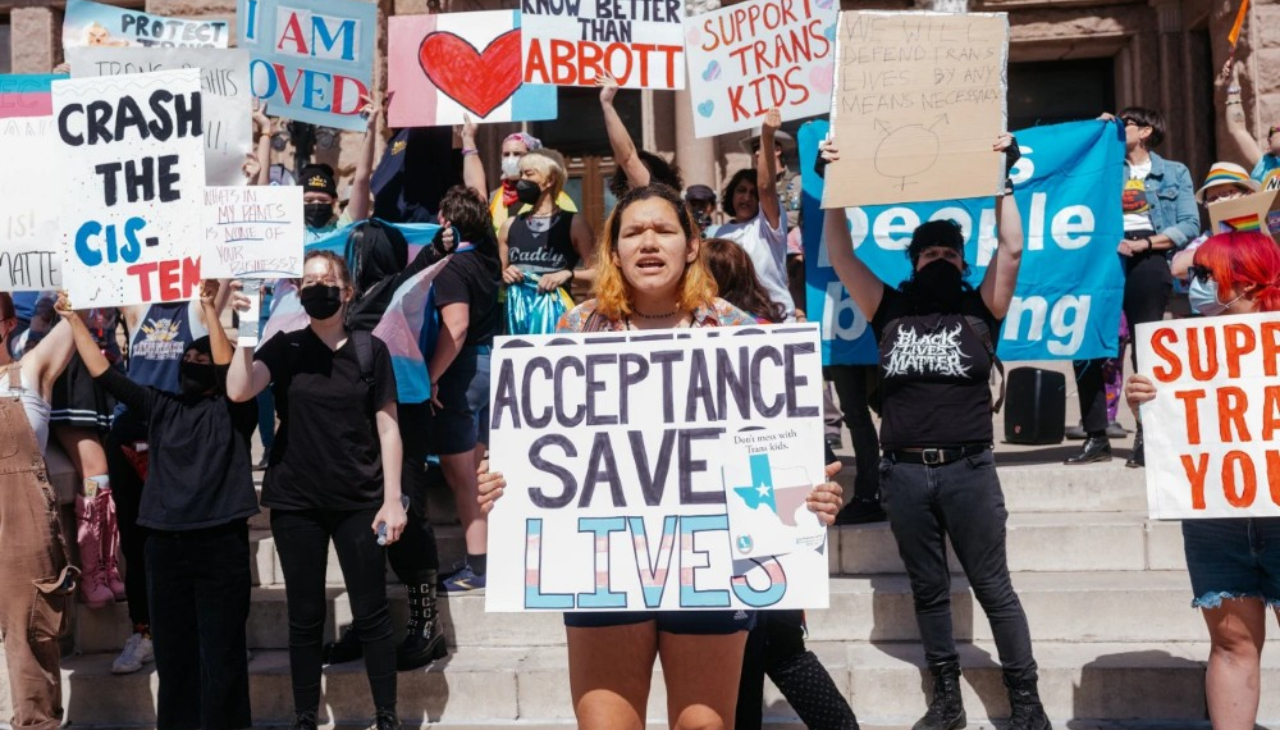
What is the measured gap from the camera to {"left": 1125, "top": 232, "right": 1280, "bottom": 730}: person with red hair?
4492 millimetres

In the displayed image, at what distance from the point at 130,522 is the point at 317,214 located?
6.71 ft

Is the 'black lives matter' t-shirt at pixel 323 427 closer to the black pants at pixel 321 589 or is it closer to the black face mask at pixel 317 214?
the black pants at pixel 321 589

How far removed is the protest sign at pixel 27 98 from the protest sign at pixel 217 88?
290mm

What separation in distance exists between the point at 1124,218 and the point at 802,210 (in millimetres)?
1733

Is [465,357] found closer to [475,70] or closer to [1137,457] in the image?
[475,70]

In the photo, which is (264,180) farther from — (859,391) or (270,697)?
(859,391)

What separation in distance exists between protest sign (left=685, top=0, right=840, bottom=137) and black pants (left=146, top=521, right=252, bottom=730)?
316 cm

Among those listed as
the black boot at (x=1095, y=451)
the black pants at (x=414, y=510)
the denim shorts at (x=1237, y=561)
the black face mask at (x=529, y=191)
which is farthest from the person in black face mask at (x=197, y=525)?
the black boot at (x=1095, y=451)

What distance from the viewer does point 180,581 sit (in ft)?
18.3

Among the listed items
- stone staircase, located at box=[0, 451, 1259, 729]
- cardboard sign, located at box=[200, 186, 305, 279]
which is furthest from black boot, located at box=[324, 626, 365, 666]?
cardboard sign, located at box=[200, 186, 305, 279]

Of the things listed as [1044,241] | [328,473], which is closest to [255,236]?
[328,473]

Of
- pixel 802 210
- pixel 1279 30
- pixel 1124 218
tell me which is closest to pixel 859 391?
pixel 802 210

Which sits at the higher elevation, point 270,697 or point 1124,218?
point 1124,218

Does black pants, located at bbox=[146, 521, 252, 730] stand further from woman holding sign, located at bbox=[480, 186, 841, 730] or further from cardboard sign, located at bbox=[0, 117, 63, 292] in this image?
woman holding sign, located at bbox=[480, 186, 841, 730]
